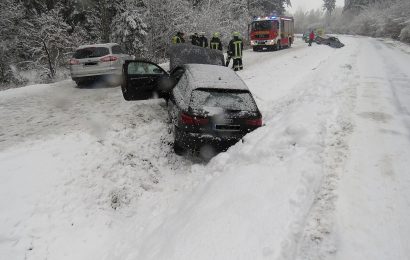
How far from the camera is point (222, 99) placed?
6539 millimetres

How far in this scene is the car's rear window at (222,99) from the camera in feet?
20.9

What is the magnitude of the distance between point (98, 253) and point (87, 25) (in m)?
21.9

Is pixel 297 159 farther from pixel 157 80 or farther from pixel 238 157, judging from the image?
pixel 157 80

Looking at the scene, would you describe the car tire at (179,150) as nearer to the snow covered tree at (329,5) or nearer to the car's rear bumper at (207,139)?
the car's rear bumper at (207,139)

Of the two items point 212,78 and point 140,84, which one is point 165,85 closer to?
point 140,84

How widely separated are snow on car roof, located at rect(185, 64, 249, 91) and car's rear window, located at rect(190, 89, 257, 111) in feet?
0.34

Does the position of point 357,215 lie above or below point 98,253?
above

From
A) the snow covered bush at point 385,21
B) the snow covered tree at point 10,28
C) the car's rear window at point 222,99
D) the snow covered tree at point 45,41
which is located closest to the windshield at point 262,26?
the snow covered tree at point 45,41

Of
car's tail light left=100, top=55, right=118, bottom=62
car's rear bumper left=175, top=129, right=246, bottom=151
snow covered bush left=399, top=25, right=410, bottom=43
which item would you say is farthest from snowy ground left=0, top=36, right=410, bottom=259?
snow covered bush left=399, top=25, right=410, bottom=43

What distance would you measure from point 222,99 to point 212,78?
781mm

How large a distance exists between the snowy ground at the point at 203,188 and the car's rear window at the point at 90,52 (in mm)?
3231

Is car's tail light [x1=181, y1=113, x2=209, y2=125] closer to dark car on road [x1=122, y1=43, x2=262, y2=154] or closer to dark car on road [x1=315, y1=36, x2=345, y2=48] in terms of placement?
dark car on road [x1=122, y1=43, x2=262, y2=154]

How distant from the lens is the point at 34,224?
461 cm

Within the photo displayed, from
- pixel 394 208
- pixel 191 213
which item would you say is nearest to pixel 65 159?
pixel 191 213
